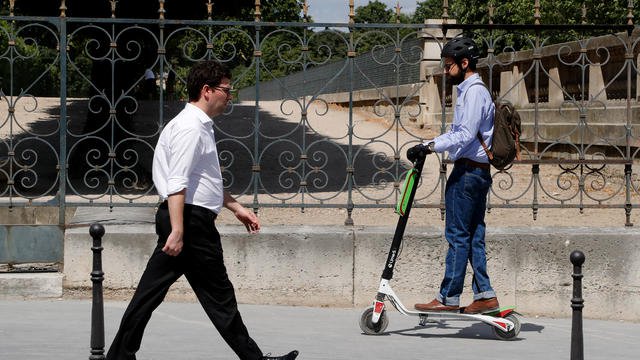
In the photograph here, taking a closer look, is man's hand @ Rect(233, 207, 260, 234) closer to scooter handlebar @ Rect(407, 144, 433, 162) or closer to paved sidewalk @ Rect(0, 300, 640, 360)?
paved sidewalk @ Rect(0, 300, 640, 360)

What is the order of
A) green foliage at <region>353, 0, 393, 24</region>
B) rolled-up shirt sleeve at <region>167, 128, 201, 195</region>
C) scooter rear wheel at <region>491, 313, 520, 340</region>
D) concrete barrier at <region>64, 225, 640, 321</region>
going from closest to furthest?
rolled-up shirt sleeve at <region>167, 128, 201, 195</region>
scooter rear wheel at <region>491, 313, 520, 340</region>
concrete barrier at <region>64, 225, 640, 321</region>
green foliage at <region>353, 0, 393, 24</region>

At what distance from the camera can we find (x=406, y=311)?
7293mm

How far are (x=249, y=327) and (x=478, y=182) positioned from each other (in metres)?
1.85

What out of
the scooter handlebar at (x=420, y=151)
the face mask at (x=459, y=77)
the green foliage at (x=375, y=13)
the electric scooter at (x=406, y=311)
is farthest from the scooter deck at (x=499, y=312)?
the green foliage at (x=375, y=13)

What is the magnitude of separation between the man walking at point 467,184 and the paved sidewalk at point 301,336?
33 cm

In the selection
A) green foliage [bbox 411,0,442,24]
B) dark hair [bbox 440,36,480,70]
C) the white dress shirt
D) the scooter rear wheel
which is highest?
green foliage [bbox 411,0,442,24]

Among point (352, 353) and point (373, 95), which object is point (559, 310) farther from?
point (373, 95)

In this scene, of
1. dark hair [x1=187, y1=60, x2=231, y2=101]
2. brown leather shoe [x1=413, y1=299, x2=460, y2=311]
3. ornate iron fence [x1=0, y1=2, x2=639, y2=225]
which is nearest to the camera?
dark hair [x1=187, y1=60, x2=231, y2=101]

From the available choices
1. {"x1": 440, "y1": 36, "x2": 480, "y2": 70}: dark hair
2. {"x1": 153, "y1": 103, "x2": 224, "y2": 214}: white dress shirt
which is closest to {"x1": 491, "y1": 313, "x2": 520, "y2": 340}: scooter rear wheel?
{"x1": 440, "y1": 36, "x2": 480, "y2": 70}: dark hair

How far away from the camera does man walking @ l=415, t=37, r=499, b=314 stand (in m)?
7.13

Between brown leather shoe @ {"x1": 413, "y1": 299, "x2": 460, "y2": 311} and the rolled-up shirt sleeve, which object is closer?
the rolled-up shirt sleeve

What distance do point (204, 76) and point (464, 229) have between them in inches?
93.5

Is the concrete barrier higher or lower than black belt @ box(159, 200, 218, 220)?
lower

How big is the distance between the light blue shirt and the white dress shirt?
6.50 feet
